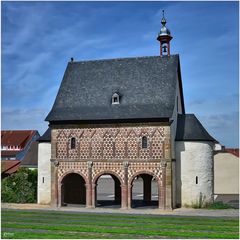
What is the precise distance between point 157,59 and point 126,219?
14404 millimetres

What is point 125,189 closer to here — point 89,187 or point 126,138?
point 89,187

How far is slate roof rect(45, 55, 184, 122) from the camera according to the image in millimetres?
31438

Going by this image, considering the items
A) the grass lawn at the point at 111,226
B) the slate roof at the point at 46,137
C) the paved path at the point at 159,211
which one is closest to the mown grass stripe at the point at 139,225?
the grass lawn at the point at 111,226

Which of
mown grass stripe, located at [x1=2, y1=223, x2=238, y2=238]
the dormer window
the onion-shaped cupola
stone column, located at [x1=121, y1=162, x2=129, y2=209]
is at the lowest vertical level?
mown grass stripe, located at [x1=2, y1=223, x2=238, y2=238]

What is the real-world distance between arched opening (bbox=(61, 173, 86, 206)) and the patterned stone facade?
206cm

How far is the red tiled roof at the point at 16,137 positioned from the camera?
81938 millimetres

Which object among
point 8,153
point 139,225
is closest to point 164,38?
point 139,225

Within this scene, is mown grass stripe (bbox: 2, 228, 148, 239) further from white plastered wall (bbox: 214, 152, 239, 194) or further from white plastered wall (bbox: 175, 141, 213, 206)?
white plastered wall (bbox: 214, 152, 239, 194)

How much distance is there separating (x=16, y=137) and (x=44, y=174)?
169ft

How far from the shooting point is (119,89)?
33.1 metres

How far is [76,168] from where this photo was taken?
32.1 meters

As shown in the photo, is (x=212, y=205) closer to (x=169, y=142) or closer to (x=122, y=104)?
(x=169, y=142)

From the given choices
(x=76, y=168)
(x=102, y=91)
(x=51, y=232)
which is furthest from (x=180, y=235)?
(x=102, y=91)

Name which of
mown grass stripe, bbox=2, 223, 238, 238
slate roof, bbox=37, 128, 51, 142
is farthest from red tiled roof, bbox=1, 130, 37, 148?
mown grass stripe, bbox=2, 223, 238, 238
